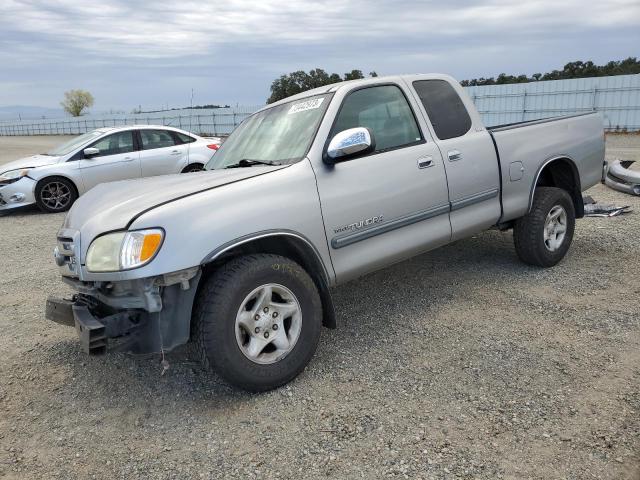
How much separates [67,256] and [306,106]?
200 centimetres

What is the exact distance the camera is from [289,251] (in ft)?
11.8

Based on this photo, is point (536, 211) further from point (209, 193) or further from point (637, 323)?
point (209, 193)

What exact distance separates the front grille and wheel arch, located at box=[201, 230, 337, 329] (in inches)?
31.4

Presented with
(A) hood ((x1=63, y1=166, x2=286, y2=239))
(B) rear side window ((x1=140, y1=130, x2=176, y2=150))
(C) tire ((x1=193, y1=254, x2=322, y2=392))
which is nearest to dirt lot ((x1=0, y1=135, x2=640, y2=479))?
(C) tire ((x1=193, y1=254, x2=322, y2=392))

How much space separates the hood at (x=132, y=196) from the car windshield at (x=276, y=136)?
0.86ft

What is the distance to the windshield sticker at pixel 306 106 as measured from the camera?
399 centimetres

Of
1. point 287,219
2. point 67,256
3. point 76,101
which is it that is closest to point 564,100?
point 287,219

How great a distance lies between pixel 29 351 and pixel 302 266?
2.24 meters

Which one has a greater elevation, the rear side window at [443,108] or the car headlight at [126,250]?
the rear side window at [443,108]

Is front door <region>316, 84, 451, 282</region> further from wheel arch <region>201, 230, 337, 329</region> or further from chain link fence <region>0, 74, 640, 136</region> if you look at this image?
chain link fence <region>0, 74, 640, 136</region>

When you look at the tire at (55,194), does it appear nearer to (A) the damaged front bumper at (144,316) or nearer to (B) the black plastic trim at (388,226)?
(A) the damaged front bumper at (144,316)

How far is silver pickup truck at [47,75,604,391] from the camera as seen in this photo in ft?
9.81

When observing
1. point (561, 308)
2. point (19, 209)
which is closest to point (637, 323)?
point (561, 308)

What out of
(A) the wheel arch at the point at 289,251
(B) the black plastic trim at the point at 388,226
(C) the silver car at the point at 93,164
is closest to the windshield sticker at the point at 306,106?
(B) the black plastic trim at the point at 388,226
